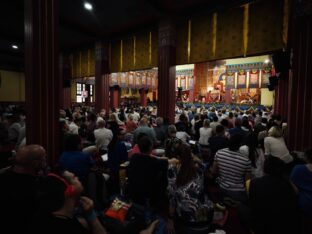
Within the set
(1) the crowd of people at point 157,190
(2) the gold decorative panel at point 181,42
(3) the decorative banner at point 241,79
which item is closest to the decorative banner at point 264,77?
(3) the decorative banner at point 241,79

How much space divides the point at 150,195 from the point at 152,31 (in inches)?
299

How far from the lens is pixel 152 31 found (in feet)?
27.9

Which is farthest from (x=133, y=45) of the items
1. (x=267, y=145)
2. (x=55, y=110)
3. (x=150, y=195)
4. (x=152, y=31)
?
(x=150, y=195)

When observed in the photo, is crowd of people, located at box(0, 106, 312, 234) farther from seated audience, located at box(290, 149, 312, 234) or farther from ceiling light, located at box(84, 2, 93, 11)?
ceiling light, located at box(84, 2, 93, 11)

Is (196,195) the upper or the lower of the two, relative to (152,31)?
lower

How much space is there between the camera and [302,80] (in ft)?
15.0

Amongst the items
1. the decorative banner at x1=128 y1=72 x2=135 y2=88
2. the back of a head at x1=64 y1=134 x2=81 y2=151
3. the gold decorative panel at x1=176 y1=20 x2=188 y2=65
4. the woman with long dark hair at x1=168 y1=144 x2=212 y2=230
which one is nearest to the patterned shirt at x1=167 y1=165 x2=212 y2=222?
the woman with long dark hair at x1=168 y1=144 x2=212 y2=230

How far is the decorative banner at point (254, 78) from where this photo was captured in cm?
1928

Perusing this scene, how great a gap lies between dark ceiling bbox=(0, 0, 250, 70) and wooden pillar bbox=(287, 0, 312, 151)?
2227 mm

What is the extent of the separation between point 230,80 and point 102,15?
16.3m

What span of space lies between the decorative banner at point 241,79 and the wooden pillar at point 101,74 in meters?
14.7

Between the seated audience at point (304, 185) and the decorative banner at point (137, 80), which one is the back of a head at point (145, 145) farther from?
the decorative banner at point (137, 80)

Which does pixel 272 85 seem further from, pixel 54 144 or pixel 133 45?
pixel 54 144

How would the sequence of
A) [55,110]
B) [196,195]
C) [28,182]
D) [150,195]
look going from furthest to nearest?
[55,110] < [150,195] < [196,195] < [28,182]
